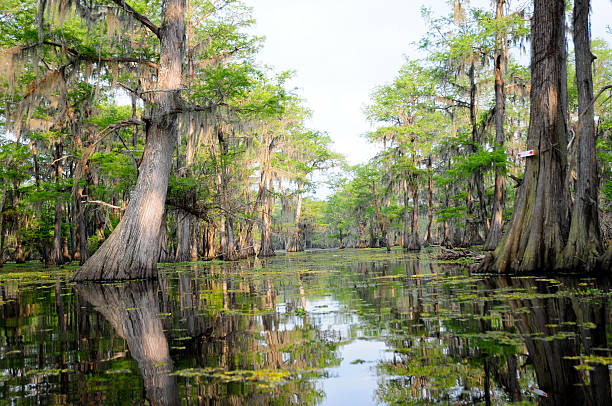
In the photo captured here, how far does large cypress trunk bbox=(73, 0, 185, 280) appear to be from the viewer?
30.6 feet

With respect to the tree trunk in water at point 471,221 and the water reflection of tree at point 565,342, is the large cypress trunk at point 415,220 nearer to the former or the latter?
the tree trunk in water at point 471,221

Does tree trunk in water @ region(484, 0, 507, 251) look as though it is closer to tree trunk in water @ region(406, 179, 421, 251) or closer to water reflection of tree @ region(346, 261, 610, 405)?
→ tree trunk in water @ region(406, 179, 421, 251)

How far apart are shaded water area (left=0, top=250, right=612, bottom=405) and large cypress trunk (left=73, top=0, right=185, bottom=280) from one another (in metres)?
4.50

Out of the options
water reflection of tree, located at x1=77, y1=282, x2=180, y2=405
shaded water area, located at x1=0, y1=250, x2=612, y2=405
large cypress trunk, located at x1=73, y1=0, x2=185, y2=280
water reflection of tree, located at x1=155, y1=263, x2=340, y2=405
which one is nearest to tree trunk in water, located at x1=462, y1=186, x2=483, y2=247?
large cypress trunk, located at x1=73, y1=0, x2=185, y2=280

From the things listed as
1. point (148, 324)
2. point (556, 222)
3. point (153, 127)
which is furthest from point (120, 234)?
point (556, 222)

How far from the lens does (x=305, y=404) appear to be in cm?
172

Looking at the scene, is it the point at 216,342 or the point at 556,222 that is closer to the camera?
the point at 216,342

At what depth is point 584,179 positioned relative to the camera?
7.17m

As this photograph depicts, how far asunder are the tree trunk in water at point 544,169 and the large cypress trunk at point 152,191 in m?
8.02

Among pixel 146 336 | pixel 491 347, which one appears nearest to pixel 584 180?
pixel 491 347

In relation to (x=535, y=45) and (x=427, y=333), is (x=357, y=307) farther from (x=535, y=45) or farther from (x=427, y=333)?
(x=535, y=45)

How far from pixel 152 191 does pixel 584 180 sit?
9651mm

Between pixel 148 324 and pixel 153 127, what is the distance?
7.49 meters

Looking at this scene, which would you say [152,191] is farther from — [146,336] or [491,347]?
[491,347]
